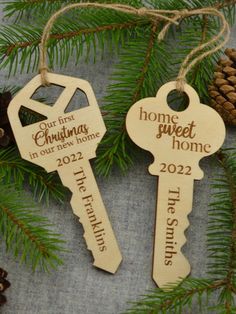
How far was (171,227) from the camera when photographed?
29.4 inches

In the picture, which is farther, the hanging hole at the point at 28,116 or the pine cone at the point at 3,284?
the hanging hole at the point at 28,116

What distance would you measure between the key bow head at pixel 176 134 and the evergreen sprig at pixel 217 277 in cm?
4

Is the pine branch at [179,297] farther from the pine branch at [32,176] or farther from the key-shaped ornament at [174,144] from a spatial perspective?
the pine branch at [32,176]

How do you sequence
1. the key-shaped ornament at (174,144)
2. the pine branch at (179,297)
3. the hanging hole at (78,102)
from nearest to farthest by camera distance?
1. the pine branch at (179,297)
2. the key-shaped ornament at (174,144)
3. the hanging hole at (78,102)

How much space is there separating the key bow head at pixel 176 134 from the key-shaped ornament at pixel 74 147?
0.18ft

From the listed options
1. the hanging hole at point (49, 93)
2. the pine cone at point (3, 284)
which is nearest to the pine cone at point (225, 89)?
the hanging hole at point (49, 93)

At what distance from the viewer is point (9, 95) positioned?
31.0 inches

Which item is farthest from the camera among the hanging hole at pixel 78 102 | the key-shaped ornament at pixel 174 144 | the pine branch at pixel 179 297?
the hanging hole at pixel 78 102

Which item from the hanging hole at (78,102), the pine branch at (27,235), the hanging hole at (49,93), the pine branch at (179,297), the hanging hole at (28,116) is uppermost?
the hanging hole at (28,116)

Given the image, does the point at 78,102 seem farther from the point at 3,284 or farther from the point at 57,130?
the point at 3,284

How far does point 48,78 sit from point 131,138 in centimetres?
15

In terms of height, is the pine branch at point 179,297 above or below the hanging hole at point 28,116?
below

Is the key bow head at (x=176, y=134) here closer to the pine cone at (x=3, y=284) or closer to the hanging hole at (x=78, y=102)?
the hanging hole at (x=78, y=102)

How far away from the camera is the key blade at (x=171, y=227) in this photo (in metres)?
0.73
